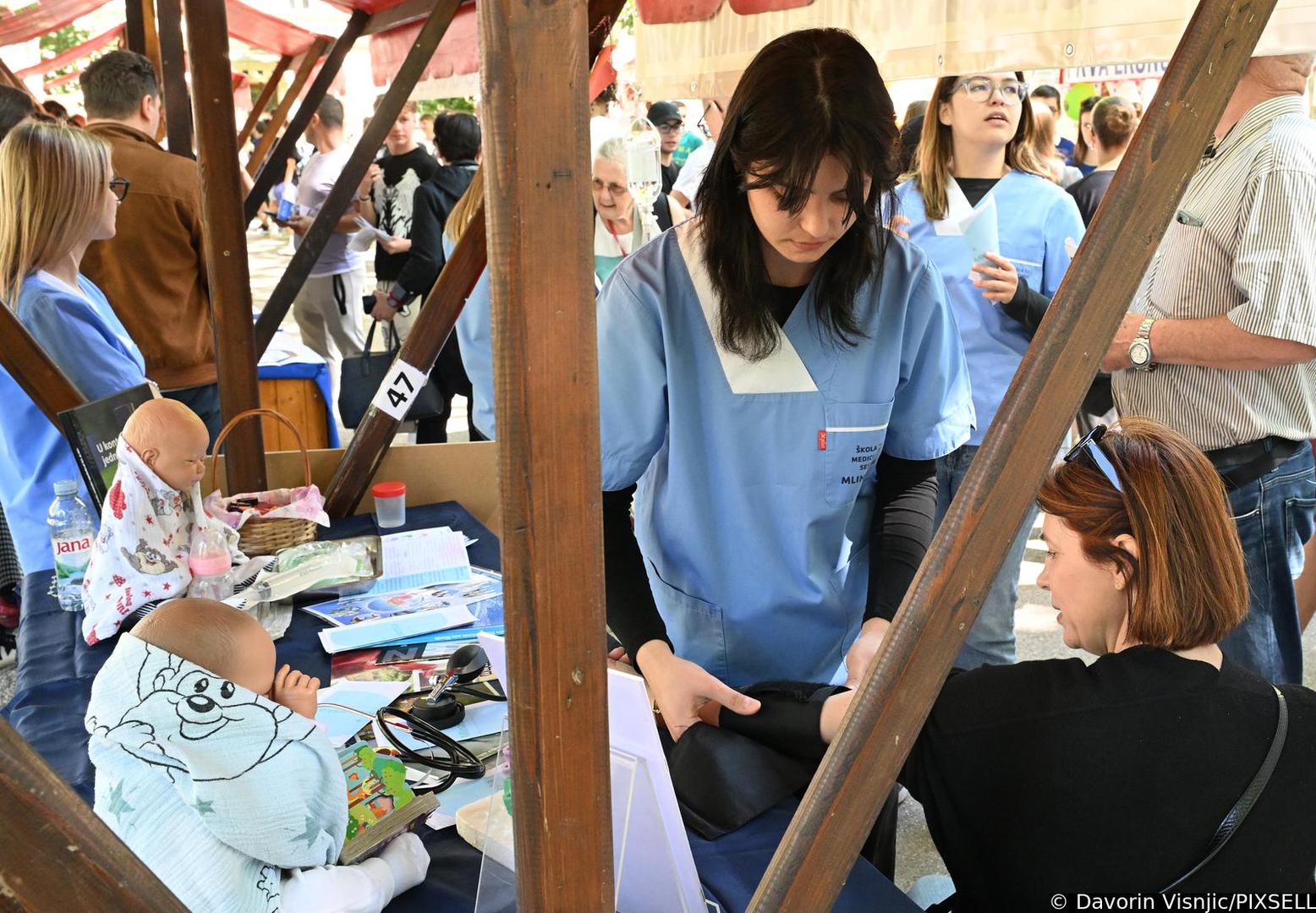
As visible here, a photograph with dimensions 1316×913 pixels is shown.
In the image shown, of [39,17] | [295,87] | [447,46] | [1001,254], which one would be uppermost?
[39,17]

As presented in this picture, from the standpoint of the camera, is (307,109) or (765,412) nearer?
(765,412)

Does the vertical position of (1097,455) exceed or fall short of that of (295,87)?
it falls short

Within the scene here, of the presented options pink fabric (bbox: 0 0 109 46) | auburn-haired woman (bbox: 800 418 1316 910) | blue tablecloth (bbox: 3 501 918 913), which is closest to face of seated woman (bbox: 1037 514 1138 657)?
auburn-haired woman (bbox: 800 418 1316 910)

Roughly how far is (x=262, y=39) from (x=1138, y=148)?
8.42 metres

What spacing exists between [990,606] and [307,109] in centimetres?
439

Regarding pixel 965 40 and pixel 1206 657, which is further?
pixel 965 40

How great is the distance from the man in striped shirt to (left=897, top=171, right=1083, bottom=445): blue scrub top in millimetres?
397

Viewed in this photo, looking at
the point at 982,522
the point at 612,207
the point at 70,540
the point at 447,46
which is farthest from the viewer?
the point at 447,46

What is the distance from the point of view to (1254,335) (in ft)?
6.86

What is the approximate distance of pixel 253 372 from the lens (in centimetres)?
296

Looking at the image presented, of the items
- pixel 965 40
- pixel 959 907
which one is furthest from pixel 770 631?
pixel 965 40

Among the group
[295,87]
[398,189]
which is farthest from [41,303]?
[295,87]

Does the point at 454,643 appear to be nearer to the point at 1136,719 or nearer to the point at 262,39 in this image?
the point at 1136,719

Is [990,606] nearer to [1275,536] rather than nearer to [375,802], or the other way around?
[1275,536]
